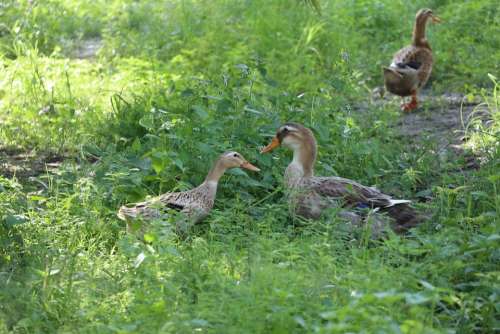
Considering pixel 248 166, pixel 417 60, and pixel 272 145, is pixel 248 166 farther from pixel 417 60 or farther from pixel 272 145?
pixel 417 60

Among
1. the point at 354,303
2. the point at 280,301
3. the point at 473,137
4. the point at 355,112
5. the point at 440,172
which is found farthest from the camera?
the point at 355,112

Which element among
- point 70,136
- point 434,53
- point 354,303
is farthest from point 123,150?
point 434,53

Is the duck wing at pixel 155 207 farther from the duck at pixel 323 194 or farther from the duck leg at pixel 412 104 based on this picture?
the duck leg at pixel 412 104

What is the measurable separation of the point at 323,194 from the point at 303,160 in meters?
0.47

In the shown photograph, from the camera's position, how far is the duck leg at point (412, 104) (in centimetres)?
1080

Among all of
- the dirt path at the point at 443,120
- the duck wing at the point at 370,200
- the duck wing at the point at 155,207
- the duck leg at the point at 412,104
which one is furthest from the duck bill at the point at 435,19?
the duck wing at the point at 155,207

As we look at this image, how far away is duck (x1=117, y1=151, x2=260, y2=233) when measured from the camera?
266 inches

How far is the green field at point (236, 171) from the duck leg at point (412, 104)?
0.27 feet

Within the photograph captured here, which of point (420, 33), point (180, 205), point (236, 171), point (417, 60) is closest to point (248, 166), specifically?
point (236, 171)

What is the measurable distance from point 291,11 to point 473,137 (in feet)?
14.2

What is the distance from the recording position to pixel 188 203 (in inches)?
279

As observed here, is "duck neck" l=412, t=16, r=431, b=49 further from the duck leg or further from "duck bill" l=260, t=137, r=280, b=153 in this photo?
"duck bill" l=260, t=137, r=280, b=153

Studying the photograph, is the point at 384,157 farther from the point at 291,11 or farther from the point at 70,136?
the point at 291,11

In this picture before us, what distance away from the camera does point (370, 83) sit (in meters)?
11.9
